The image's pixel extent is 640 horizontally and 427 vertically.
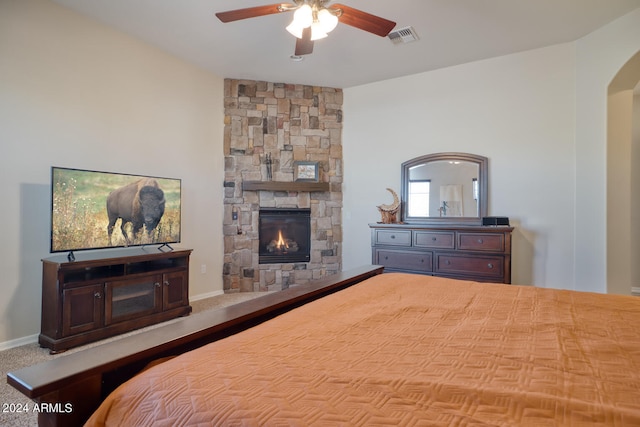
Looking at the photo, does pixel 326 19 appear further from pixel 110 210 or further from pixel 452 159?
pixel 452 159

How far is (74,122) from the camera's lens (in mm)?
3336

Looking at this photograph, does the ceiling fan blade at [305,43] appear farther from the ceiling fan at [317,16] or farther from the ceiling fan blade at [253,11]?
the ceiling fan blade at [253,11]

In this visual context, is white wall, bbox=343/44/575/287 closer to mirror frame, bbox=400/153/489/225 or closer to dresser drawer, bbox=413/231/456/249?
Answer: mirror frame, bbox=400/153/489/225

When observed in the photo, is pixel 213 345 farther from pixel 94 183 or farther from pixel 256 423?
pixel 94 183

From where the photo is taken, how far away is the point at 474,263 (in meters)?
3.85

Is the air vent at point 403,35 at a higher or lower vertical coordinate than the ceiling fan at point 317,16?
higher

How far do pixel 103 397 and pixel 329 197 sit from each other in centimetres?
442

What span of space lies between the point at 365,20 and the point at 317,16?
37cm

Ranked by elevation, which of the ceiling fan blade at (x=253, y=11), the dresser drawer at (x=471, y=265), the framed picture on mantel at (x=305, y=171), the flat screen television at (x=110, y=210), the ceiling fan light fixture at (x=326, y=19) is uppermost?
the ceiling fan blade at (x=253, y=11)

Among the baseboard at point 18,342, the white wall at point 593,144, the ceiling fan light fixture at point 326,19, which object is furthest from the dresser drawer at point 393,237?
the baseboard at point 18,342

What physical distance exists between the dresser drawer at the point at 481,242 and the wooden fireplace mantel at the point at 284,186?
209cm

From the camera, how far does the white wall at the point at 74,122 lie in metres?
2.93

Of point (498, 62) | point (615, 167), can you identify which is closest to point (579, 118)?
point (615, 167)

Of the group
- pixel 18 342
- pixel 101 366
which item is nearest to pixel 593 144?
pixel 101 366
